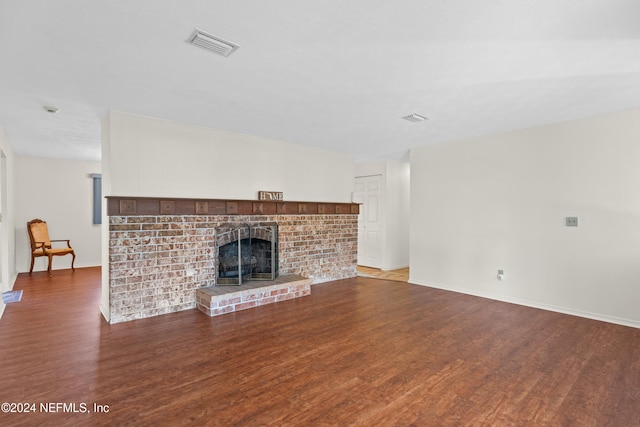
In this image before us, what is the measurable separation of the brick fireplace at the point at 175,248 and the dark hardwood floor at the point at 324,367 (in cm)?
28

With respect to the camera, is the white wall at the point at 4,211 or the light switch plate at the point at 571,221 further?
the white wall at the point at 4,211

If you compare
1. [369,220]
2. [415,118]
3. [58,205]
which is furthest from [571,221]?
[58,205]

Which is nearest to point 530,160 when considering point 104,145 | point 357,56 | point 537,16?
point 537,16

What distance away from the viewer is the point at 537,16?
189cm

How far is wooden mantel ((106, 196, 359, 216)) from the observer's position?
3.69m

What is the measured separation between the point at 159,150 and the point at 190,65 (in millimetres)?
1769

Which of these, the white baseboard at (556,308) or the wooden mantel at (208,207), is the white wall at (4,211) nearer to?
the wooden mantel at (208,207)

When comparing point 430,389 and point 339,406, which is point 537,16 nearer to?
point 430,389

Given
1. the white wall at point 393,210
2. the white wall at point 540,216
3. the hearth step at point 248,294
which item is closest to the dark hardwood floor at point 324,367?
the hearth step at point 248,294

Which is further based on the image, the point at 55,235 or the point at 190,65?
the point at 55,235

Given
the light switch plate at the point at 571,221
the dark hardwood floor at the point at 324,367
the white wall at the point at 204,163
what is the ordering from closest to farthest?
1. the dark hardwood floor at the point at 324,367
2. the white wall at the point at 204,163
3. the light switch plate at the point at 571,221

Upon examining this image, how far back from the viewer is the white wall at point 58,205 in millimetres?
6453

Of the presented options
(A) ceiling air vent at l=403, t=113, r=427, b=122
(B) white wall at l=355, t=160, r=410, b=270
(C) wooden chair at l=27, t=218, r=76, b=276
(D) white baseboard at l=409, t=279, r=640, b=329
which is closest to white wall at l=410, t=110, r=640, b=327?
(D) white baseboard at l=409, t=279, r=640, b=329

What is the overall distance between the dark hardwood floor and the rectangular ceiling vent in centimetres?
239
